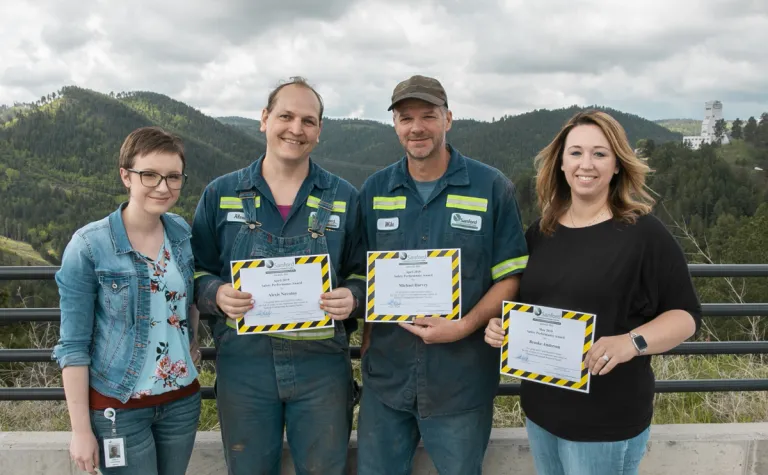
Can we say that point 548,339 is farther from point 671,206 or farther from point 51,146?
point 51,146

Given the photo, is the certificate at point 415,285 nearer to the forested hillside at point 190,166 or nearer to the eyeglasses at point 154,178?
the eyeglasses at point 154,178

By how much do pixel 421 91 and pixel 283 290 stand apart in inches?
46.9

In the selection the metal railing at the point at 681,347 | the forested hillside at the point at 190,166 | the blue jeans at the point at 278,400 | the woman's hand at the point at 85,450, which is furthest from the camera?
the forested hillside at the point at 190,166

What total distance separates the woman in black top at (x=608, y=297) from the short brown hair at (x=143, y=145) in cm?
171

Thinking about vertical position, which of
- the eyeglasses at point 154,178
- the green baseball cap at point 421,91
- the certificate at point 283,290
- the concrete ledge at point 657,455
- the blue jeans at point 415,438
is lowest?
the concrete ledge at point 657,455

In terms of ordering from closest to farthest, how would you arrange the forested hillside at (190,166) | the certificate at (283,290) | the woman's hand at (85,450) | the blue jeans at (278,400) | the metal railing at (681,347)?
the woman's hand at (85,450) < the certificate at (283,290) < the blue jeans at (278,400) < the metal railing at (681,347) < the forested hillside at (190,166)

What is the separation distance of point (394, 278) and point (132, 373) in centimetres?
124

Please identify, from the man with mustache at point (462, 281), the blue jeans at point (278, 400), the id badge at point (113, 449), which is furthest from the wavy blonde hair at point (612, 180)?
the id badge at point (113, 449)

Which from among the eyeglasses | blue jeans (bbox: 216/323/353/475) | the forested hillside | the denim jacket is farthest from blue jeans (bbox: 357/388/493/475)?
the forested hillside

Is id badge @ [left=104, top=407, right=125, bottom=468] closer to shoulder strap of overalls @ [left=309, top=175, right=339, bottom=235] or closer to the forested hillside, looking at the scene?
shoulder strap of overalls @ [left=309, top=175, right=339, bottom=235]

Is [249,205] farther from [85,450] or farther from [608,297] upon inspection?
[608,297]

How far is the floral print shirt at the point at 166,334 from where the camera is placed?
2.52 metres

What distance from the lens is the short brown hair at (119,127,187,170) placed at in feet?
8.26

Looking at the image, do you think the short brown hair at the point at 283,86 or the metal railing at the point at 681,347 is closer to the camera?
the short brown hair at the point at 283,86
